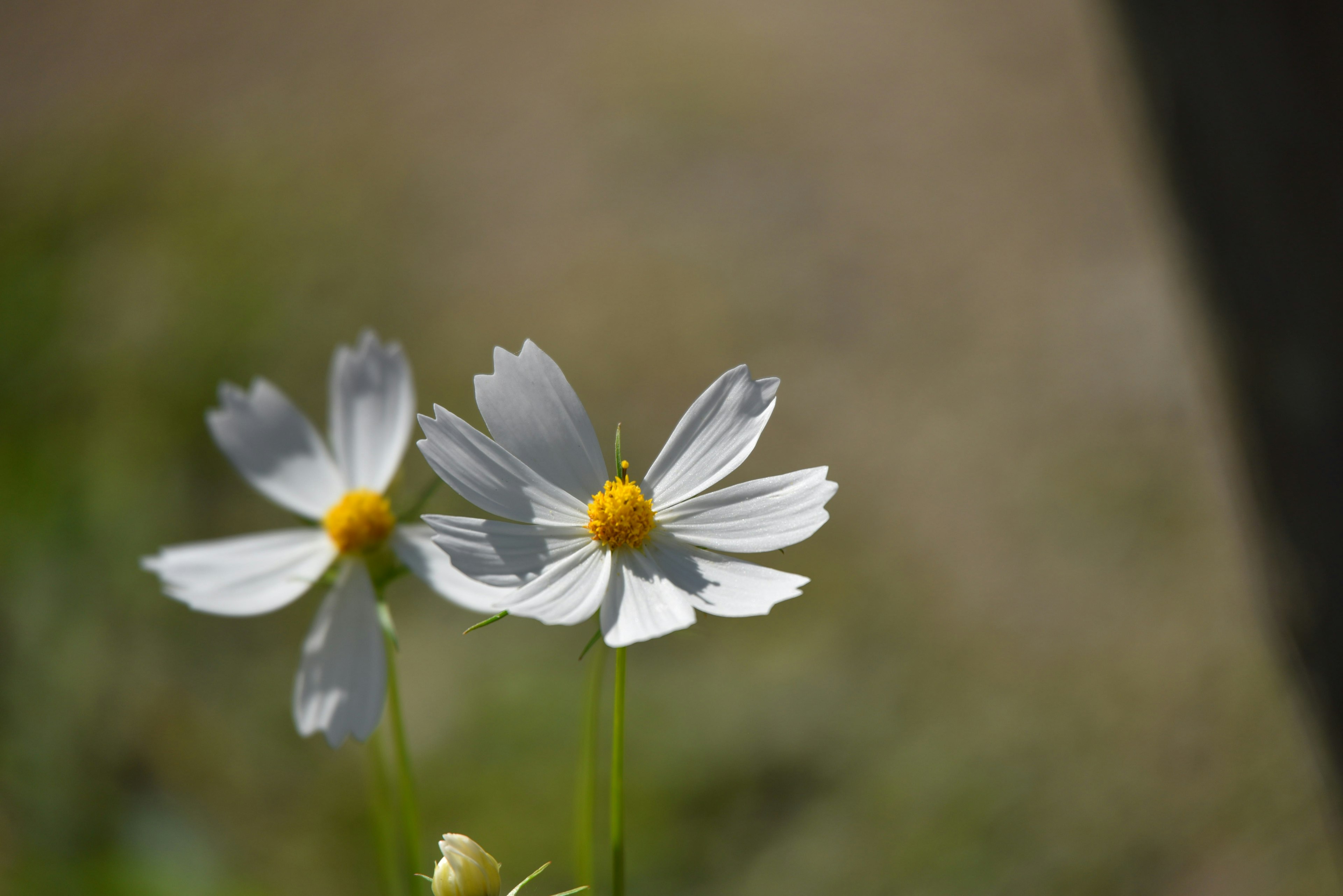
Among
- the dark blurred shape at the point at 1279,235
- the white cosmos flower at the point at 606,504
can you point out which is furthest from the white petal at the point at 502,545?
the dark blurred shape at the point at 1279,235

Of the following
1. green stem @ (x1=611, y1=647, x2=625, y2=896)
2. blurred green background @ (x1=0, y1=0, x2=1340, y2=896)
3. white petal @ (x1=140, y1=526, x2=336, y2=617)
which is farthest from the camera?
blurred green background @ (x1=0, y1=0, x2=1340, y2=896)

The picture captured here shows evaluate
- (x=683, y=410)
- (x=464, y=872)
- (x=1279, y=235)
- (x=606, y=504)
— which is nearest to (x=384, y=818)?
(x=464, y=872)

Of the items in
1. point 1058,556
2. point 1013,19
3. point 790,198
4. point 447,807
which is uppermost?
point 1013,19

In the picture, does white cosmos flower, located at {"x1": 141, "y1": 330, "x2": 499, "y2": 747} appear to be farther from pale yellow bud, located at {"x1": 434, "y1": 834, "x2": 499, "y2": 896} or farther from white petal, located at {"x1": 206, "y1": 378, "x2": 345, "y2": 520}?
pale yellow bud, located at {"x1": 434, "y1": 834, "x2": 499, "y2": 896}

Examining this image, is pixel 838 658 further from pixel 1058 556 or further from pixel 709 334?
pixel 709 334

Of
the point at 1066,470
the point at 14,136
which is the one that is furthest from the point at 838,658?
the point at 14,136

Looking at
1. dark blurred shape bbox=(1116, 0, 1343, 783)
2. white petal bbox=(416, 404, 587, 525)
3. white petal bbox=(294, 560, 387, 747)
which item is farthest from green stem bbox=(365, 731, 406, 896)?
dark blurred shape bbox=(1116, 0, 1343, 783)
